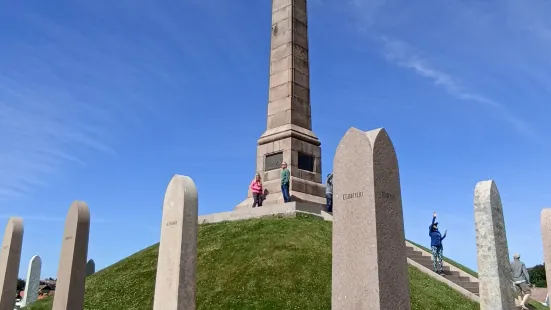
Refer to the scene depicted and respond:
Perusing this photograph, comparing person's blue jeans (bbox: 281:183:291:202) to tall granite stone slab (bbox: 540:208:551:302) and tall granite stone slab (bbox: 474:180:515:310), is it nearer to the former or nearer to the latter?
tall granite stone slab (bbox: 474:180:515:310)

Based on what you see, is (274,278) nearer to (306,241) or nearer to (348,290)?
(306,241)

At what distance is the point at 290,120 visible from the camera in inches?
841

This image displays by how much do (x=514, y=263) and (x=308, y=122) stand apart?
11821mm

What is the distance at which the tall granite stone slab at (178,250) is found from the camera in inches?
327

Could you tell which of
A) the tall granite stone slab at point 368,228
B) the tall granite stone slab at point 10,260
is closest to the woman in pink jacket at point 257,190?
the tall granite stone slab at point 10,260

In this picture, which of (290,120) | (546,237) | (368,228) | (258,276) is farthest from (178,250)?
(290,120)

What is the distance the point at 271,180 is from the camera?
21062 millimetres

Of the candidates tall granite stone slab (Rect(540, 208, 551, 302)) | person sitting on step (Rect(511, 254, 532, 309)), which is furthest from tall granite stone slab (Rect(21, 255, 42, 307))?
tall granite stone slab (Rect(540, 208, 551, 302))

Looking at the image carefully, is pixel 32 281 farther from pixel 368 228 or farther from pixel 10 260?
pixel 368 228

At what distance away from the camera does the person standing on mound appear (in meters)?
16.4

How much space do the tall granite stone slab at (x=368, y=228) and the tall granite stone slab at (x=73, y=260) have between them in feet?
22.0

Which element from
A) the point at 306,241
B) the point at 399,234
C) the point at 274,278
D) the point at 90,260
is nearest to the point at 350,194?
the point at 399,234

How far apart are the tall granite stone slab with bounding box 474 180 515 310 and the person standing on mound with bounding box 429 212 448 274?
6811 millimetres

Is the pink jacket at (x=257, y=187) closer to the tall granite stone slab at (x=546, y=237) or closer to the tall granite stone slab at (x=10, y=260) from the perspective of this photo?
the tall granite stone slab at (x=10, y=260)
